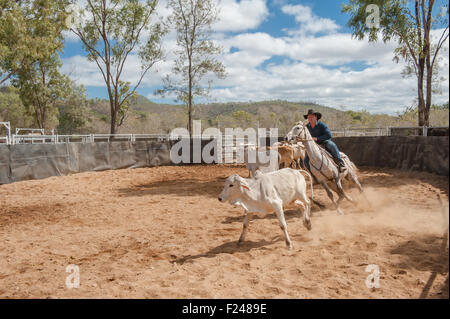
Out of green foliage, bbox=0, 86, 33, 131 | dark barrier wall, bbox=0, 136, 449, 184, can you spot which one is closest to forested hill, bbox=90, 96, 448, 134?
dark barrier wall, bbox=0, 136, 449, 184

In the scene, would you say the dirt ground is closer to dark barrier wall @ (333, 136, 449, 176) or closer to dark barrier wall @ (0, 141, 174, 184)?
dark barrier wall @ (333, 136, 449, 176)

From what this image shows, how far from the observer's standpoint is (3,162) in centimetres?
1230

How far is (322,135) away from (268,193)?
341 centimetres

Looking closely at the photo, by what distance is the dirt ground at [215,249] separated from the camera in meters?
3.74

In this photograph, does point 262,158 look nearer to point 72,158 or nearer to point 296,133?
point 296,133

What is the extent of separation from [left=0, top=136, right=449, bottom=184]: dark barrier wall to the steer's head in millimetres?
8596

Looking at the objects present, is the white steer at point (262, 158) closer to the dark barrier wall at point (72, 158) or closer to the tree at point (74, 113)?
the dark barrier wall at point (72, 158)

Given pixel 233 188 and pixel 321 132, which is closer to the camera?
pixel 233 188

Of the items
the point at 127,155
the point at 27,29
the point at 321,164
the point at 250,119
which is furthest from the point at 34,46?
the point at 250,119

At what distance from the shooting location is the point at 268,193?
5.10 meters

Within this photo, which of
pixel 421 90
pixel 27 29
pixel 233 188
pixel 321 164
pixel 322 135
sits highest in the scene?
pixel 27 29

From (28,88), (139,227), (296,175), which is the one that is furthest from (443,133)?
(28,88)

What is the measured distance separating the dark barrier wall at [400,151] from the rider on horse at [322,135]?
4041mm

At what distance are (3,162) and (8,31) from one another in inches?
409
